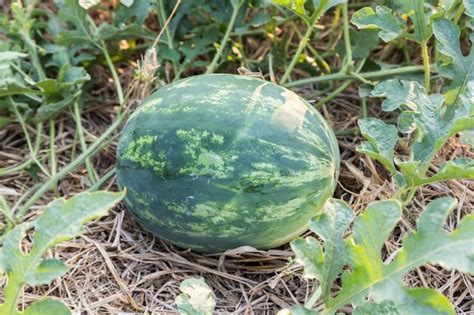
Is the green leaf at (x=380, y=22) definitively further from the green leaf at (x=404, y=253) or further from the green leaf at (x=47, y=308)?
the green leaf at (x=47, y=308)

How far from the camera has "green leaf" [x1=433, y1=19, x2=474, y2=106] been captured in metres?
1.99

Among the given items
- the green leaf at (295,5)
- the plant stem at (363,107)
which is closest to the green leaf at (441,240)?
the green leaf at (295,5)

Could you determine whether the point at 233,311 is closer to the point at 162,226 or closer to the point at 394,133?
the point at 162,226

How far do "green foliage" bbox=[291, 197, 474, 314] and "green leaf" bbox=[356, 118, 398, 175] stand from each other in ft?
0.83

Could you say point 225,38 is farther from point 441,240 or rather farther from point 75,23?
point 441,240

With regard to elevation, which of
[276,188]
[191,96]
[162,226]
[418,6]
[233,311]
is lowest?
[233,311]

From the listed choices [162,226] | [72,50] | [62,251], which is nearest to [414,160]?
[162,226]

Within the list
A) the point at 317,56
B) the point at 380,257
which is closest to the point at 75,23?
the point at 317,56

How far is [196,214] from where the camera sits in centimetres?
192

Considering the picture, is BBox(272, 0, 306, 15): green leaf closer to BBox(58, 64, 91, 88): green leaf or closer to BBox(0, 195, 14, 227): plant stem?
BBox(58, 64, 91, 88): green leaf

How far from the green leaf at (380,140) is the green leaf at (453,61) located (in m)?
0.26

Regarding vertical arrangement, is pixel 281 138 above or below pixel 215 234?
above

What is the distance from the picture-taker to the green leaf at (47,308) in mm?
1536

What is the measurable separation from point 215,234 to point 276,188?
21 cm
